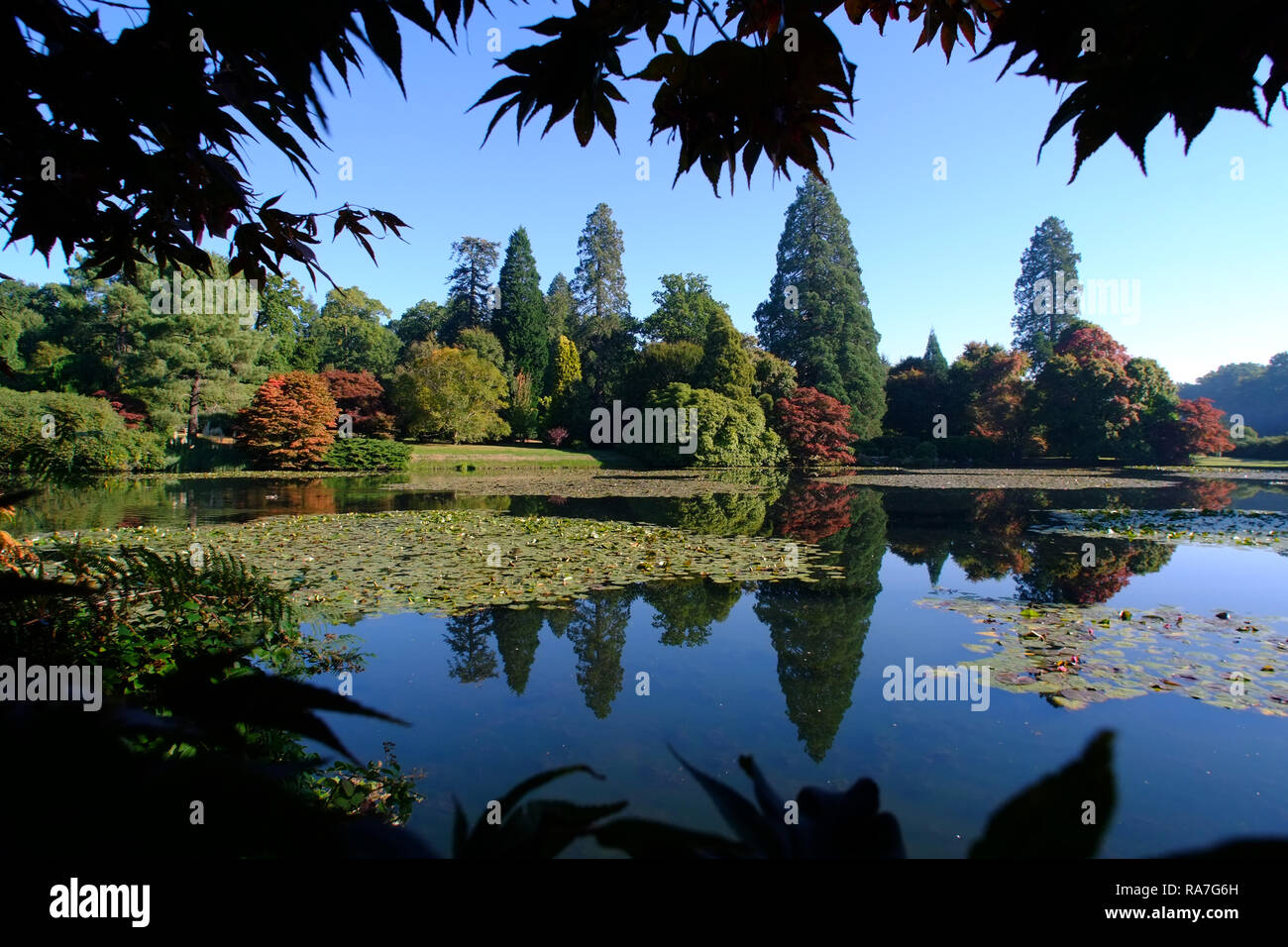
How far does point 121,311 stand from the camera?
23.8 meters

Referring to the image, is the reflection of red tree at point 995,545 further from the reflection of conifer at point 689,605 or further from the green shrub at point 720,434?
the green shrub at point 720,434

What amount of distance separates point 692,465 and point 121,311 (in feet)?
70.7

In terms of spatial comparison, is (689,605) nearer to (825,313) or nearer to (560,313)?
(825,313)

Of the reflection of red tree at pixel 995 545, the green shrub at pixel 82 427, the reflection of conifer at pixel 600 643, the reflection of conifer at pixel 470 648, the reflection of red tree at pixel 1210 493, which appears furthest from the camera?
the reflection of red tree at pixel 1210 493

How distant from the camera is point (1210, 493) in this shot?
16.3 m

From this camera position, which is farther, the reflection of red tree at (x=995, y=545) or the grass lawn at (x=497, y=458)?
the grass lawn at (x=497, y=458)

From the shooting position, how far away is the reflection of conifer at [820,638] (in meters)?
3.72

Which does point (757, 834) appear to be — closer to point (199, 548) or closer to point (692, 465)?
point (199, 548)

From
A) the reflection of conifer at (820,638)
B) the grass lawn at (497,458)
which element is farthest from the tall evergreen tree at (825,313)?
the reflection of conifer at (820,638)

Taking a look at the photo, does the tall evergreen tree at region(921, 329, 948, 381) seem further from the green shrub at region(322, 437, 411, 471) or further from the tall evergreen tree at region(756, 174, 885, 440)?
the green shrub at region(322, 437, 411, 471)

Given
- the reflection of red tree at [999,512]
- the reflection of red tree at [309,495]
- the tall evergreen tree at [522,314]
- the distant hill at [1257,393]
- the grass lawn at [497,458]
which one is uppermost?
the tall evergreen tree at [522,314]

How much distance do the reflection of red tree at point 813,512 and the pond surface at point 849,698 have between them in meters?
1.69

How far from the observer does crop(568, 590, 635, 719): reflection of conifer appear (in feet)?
13.4

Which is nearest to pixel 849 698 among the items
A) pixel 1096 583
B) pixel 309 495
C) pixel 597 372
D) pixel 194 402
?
pixel 1096 583
